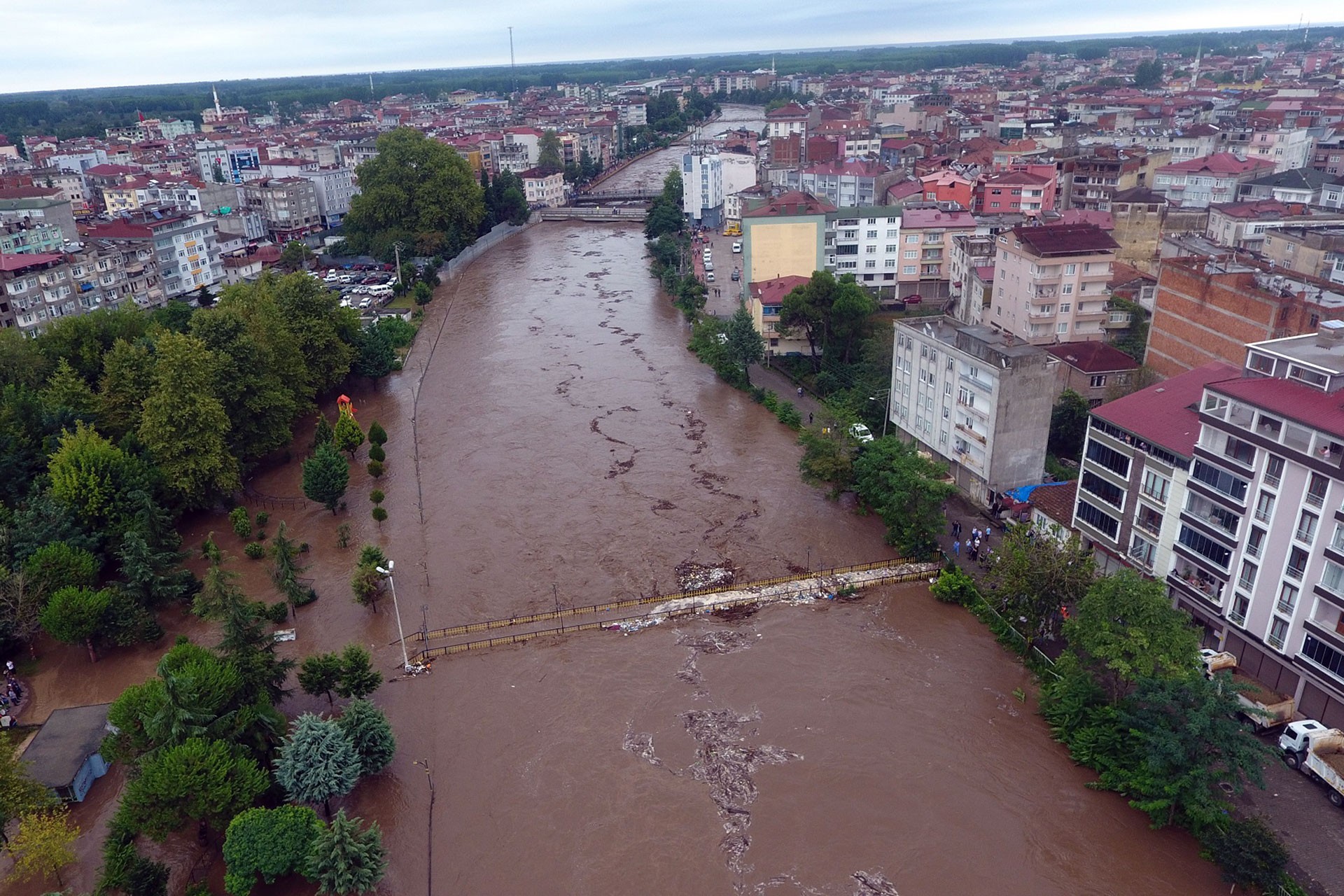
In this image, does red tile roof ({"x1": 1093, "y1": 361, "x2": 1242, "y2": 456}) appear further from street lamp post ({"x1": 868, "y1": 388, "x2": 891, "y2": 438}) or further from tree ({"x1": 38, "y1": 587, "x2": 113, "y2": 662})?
tree ({"x1": 38, "y1": 587, "x2": 113, "y2": 662})

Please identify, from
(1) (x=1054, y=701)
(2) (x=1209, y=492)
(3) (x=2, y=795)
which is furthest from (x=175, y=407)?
(2) (x=1209, y=492)

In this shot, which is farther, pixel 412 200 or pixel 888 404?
pixel 412 200

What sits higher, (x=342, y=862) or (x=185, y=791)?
(x=185, y=791)

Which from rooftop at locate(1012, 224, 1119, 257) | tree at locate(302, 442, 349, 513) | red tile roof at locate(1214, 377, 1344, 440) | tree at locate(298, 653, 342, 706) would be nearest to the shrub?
tree at locate(302, 442, 349, 513)

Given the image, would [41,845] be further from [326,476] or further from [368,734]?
[326,476]

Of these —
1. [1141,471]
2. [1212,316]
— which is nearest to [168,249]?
[1141,471]

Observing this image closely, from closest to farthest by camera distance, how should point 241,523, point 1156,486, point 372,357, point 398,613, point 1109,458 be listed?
point 1156,486 < point 1109,458 < point 398,613 < point 241,523 < point 372,357
